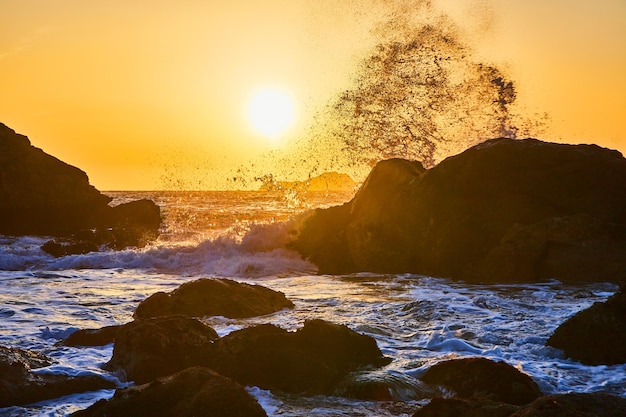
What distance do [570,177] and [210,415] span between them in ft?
44.1

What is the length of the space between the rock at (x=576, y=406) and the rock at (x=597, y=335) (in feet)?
9.93

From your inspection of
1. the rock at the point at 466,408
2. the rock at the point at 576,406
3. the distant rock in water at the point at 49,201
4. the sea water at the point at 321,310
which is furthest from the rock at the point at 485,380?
the distant rock in water at the point at 49,201

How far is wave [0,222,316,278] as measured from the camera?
1864 centimetres

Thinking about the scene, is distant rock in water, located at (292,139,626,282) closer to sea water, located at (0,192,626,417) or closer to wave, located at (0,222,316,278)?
sea water, located at (0,192,626,417)

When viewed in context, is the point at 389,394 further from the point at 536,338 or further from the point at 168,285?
the point at 168,285

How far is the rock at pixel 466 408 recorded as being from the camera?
4496 millimetres

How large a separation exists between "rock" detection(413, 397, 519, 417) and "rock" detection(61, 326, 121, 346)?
16.1 feet

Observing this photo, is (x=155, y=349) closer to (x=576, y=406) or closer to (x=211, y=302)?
(x=211, y=302)

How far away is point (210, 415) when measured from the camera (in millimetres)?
5137

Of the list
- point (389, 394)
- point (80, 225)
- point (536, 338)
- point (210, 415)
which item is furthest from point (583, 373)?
point (80, 225)

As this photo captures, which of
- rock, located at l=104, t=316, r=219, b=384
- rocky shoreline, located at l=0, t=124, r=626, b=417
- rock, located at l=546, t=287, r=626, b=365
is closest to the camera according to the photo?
rocky shoreline, located at l=0, t=124, r=626, b=417

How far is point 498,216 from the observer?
52.3ft

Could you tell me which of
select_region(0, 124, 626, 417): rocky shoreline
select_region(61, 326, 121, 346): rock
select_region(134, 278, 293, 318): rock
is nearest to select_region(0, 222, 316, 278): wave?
select_region(0, 124, 626, 417): rocky shoreline

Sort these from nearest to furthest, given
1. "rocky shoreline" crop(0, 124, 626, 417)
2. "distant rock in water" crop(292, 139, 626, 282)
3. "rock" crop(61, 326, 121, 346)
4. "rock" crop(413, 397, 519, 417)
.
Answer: "rock" crop(413, 397, 519, 417) < "rocky shoreline" crop(0, 124, 626, 417) < "rock" crop(61, 326, 121, 346) < "distant rock in water" crop(292, 139, 626, 282)
